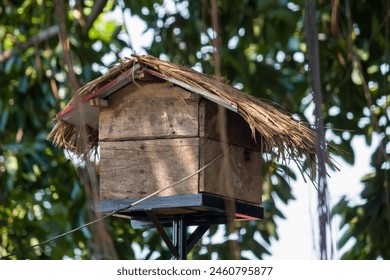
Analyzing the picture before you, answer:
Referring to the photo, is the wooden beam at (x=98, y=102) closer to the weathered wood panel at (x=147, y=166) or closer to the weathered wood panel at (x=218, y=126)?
the weathered wood panel at (x=147, y=166)

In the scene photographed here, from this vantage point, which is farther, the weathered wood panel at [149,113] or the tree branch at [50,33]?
the tree branch at [50,33]

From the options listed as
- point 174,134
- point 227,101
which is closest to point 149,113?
point 174,134

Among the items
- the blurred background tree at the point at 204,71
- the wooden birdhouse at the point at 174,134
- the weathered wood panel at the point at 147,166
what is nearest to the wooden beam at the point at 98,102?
the wooden birdhouse at the point at 174,134

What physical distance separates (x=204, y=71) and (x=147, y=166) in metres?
2.45

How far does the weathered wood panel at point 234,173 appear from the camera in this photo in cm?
238

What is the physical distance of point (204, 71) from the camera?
4.83 m

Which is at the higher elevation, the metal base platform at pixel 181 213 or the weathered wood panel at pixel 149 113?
the weathered wood panel at pixel 149 113

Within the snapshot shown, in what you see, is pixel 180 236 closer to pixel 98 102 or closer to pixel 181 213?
pixel 181 213

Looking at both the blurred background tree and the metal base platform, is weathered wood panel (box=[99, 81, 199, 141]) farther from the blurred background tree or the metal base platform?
the blurred background tree

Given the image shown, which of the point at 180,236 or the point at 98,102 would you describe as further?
the point at 98,102

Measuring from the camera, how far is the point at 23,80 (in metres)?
5.25

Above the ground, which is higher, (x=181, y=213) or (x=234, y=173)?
(x=234, y=173)

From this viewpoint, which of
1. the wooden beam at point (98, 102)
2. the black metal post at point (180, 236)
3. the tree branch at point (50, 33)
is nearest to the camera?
the black metal post at point (180, 236)
